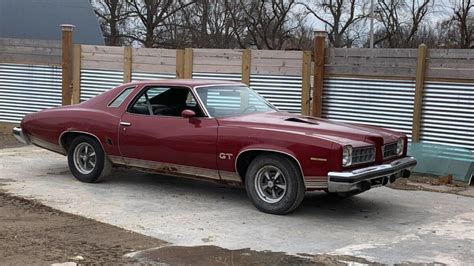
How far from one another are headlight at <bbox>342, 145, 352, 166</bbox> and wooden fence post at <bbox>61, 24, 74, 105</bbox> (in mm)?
8621

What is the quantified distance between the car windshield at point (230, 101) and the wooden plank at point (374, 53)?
3.19 meters

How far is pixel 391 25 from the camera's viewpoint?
4866 centimetres

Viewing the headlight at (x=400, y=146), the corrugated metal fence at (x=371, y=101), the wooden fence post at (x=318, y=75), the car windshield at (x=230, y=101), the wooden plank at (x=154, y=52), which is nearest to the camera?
the headlight at (x=400, y=146)

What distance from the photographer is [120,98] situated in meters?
8.30

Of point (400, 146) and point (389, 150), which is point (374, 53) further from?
point (389, 150)

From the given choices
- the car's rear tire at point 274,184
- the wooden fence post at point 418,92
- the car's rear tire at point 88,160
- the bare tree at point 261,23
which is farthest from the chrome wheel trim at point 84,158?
the bare tree at point 261,23

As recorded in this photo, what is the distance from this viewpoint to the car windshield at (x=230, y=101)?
7.59 meters

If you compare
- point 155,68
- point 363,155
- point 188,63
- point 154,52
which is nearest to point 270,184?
point 363,155

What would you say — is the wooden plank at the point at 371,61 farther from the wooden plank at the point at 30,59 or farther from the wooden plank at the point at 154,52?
the wooden plank at the point at 30,59

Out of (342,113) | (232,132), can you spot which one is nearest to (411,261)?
(232,132)

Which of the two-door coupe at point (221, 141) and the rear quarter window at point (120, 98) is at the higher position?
the rear quarter window at point (120, 98)

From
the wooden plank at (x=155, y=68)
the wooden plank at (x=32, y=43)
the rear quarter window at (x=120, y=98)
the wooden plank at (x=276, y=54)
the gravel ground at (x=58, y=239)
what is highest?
the wooden plank at (x=32, y=43)

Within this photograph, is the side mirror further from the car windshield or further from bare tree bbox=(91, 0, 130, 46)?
bare tree bbox=(91, 0, 130, 46)

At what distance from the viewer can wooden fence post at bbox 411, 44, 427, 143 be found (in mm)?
9984
